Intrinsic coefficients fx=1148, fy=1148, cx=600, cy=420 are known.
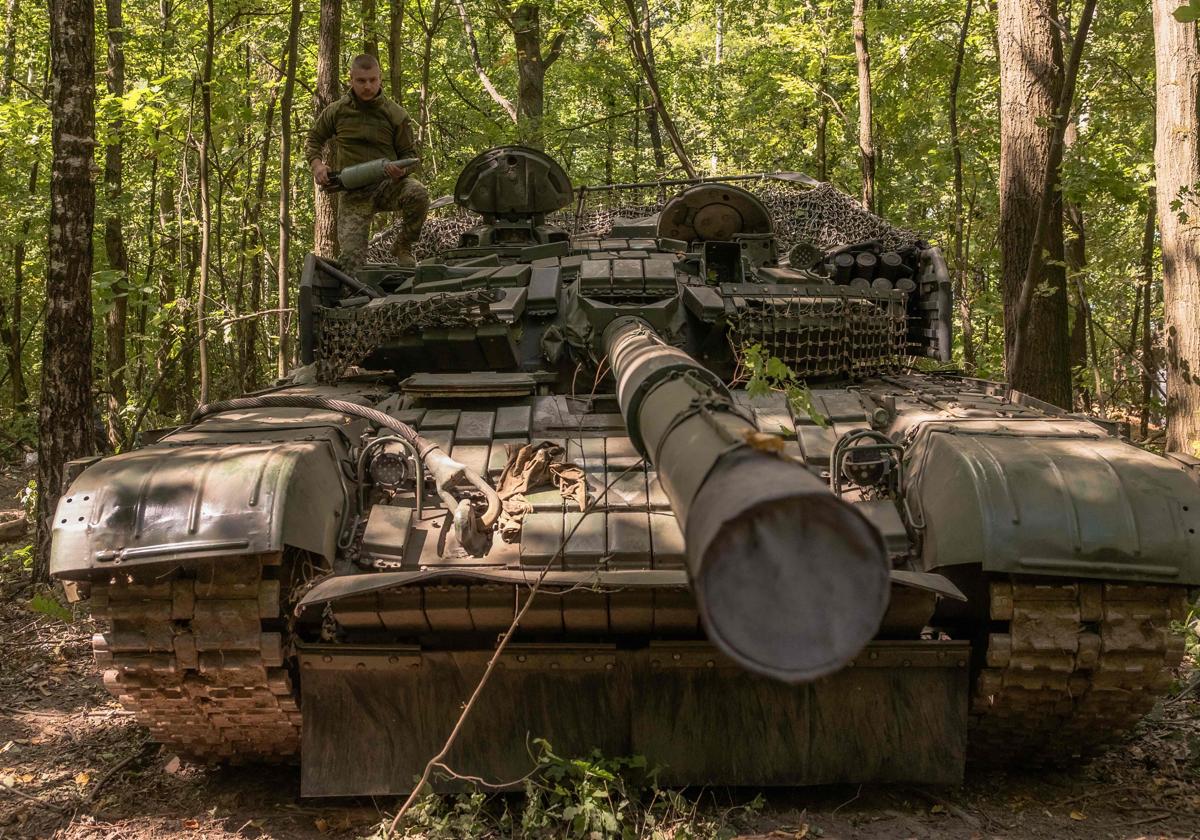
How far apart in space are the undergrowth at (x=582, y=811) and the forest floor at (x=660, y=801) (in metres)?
0.02

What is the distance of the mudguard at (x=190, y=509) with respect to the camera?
15.3ft

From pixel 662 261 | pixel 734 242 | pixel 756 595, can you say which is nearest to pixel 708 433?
pixel 756 595

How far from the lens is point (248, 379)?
17.6 m

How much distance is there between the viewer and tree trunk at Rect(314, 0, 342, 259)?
41.7 feet

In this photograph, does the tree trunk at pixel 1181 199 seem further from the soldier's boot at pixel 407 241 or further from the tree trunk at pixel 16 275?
the tree trunk at pixel 16 275

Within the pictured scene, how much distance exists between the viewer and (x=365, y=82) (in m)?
9.71

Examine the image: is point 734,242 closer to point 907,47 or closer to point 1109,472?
point 1109,472

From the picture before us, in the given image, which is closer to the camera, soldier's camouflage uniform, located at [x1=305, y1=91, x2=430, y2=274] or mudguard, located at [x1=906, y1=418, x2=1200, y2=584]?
mudguard, located at [x1=906, y1=418, x2=1200, y2=584]

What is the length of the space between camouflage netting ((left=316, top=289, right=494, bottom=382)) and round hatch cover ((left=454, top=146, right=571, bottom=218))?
1815 mm

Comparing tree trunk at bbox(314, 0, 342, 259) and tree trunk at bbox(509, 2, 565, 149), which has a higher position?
tree trunk at bbox(509, 2, 565, 149)

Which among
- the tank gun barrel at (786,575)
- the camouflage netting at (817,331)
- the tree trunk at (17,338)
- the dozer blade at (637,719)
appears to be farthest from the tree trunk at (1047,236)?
the tree trunk at (17,338)

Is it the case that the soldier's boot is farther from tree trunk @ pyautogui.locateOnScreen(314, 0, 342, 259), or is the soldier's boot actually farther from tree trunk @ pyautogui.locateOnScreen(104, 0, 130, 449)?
tree trunk @ pyautogui.locateOnScreen(104, 0, 130, 449)

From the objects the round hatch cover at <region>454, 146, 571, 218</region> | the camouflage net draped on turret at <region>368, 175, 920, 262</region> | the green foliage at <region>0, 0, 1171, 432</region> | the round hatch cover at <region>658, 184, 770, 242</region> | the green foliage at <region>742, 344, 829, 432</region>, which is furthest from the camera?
the green foliage at <region>0, 0, 1171, 432</region>

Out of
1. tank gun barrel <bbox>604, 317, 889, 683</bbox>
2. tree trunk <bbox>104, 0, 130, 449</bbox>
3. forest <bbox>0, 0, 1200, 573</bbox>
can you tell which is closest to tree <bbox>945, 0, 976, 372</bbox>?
forest <bbox>0, 0, 1200, 573</bbox>
